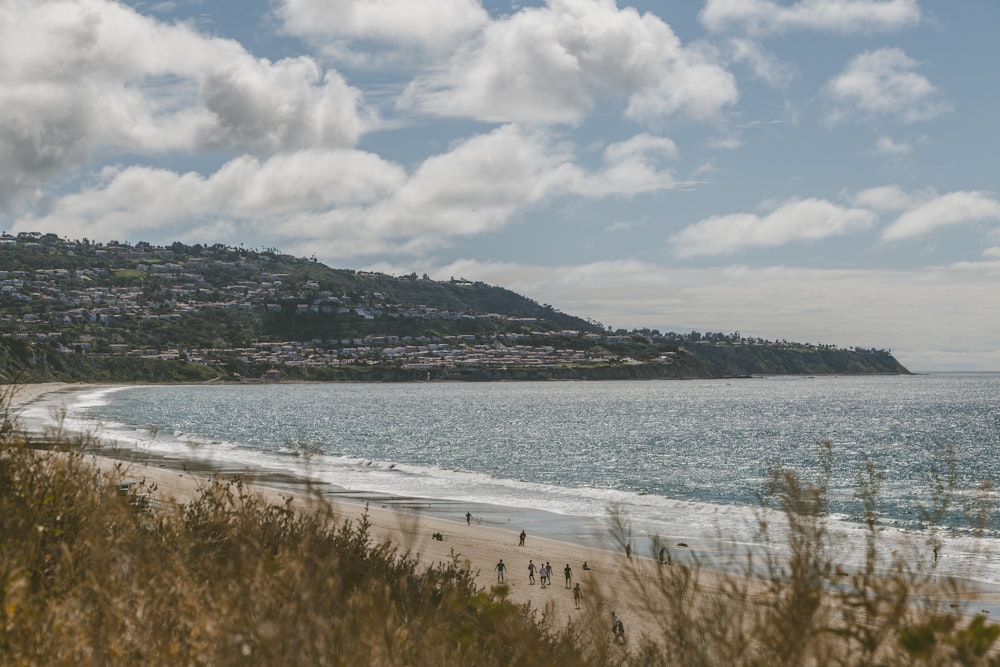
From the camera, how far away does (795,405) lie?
142m

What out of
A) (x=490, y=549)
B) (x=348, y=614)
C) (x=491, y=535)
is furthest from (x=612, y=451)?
(x=348, y=614)

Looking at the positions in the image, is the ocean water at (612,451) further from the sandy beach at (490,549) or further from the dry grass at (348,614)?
the sandy beach at (490,549)

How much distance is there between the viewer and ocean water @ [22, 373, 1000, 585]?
31.5 m

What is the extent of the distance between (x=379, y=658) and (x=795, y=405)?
14538cm

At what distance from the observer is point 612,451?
66188 millimetres

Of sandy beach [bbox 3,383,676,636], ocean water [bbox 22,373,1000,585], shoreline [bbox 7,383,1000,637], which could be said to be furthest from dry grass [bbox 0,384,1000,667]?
shoreline [bbox 7,383,1000,637]

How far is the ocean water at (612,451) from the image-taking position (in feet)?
103

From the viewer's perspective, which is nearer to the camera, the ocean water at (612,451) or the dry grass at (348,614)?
the dry grass at (348,614)

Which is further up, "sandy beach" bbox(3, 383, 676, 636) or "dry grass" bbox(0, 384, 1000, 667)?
"dry grass" bbox(0, 384, 1000, 667)

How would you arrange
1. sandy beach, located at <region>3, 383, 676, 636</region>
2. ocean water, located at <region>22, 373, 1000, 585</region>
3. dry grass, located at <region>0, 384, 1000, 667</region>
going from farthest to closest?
ocean water, located at <region>22, 373, 1000, 585</region>, sandy beach, located at <region>3, 383, 676, 636</region>, dry grass, located at <region>0, 384, 1000, 667</region>

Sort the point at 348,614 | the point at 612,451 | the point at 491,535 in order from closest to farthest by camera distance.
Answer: the point at 348,614, the point at 491,535, the point at 612,451

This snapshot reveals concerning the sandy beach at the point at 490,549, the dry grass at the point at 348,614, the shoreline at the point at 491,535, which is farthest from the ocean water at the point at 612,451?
the sandy beach at the point at 490,549

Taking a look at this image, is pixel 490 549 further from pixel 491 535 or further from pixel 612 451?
pixel 612 451

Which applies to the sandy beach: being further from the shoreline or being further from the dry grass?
the dry grass
